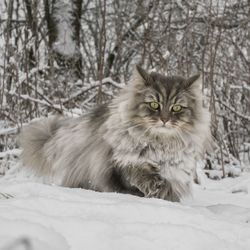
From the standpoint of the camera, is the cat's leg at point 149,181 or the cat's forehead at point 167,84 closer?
the cat's leg at point 149,181

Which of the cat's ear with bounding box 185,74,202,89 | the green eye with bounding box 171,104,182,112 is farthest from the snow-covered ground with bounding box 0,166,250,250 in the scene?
the cat's ear with bounding box 185,74,202,89

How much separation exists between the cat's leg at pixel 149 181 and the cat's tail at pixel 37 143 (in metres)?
1.02

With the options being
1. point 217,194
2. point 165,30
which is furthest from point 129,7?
point 217,194

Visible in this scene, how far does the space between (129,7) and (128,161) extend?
5.51 metres

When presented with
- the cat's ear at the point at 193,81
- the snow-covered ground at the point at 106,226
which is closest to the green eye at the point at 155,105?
the cat's ear at the point at 193,81

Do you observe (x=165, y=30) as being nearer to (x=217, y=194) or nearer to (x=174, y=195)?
(x=217, y=194)

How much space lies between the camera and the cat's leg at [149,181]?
3984 mm

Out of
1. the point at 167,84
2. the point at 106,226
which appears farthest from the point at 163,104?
the point at 106,226

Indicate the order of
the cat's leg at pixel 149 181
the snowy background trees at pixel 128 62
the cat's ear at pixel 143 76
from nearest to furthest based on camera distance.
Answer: the cat's leg at pixel 149 181 < the cat's ear at pixel 143 76 < the snowy background trees at pixel 128 62

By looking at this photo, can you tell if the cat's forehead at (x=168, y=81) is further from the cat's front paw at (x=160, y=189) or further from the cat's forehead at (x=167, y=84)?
the cat's front paw at (x=160, y=189)

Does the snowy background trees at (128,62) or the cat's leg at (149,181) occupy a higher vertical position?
the snowy background trees at (128,62)

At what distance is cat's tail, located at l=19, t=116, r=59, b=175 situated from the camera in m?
4.78

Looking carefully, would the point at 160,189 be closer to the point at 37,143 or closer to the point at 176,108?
the point at 176,108

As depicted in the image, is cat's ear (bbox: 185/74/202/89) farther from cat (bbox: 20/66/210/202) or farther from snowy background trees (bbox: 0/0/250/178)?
snowy background trees (bbox: 0/0/250/178)
